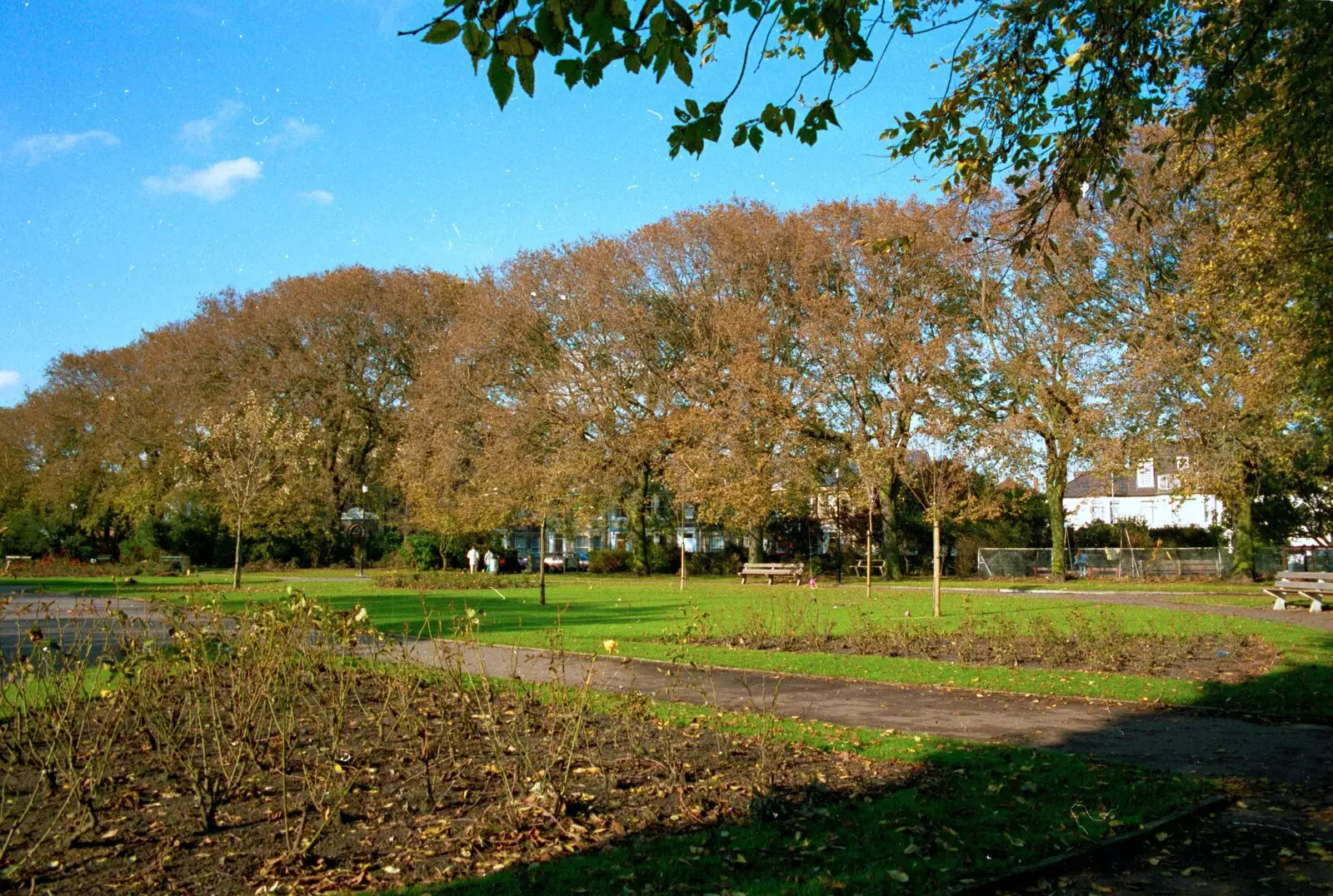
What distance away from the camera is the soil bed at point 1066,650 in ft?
39.1

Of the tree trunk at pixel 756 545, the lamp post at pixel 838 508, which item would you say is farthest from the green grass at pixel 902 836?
the tree trunk at pixel 756 545

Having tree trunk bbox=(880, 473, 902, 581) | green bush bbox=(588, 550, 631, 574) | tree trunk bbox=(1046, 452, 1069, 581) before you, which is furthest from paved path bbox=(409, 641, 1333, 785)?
green bush bbox=(588, 550, 631, 574)

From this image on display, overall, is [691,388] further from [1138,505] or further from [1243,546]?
[1138,505]

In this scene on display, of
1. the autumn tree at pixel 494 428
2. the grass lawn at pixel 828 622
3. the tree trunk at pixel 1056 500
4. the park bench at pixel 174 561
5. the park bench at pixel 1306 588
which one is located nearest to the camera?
the grass lawn at pixel 828 622

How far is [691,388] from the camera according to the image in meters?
38.3

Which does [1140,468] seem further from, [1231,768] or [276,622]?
[276,622]

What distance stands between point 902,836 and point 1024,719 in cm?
416

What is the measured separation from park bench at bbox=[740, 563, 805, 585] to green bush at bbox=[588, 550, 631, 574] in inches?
397

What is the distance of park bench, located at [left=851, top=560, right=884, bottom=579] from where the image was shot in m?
42.3

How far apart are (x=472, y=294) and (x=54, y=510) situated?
76.8 ft

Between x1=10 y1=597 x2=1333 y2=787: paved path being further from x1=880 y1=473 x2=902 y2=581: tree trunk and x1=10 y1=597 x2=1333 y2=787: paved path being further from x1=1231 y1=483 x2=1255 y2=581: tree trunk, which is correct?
x1=880 y1=473 x2=902 y2=581: tree trunk

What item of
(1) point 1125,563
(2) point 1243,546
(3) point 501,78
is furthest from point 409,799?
(1) point 1125,563

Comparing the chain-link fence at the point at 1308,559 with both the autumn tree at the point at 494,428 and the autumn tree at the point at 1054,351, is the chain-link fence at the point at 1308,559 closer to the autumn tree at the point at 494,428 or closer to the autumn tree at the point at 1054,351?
the autumn tree at the point at 1054,351

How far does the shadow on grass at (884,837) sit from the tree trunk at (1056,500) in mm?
28599
